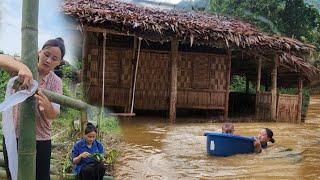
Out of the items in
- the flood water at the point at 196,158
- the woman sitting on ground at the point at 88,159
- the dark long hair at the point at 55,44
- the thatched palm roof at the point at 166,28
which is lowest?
the flood water at the point at 196,158

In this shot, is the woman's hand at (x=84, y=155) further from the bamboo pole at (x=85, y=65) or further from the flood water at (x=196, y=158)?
the bamboo pole at (x=85, y=65)

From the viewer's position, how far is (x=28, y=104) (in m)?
1.78

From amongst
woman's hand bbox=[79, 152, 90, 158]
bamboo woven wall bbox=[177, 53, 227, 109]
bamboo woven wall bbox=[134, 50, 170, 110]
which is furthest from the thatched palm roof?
woman's hand bbox=[79, 152, 90, 158]

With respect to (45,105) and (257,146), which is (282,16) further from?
(45,105)

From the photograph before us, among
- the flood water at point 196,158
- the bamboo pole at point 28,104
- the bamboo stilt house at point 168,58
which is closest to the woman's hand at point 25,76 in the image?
the bamboo pole at point 28,104

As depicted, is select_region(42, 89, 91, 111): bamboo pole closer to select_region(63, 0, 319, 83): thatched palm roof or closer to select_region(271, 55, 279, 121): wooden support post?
select_region(63, 0, 319, 83): thatched palm roof

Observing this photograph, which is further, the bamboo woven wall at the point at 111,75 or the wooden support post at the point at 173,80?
the bamboo woven wall at the point at 111,75

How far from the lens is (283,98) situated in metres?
14.0

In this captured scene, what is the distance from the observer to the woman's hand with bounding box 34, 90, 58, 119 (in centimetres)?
188

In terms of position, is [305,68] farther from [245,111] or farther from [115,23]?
[115,23]

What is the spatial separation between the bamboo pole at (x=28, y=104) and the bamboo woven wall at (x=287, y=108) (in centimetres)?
1282

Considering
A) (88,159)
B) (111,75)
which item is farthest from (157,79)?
(88,159)

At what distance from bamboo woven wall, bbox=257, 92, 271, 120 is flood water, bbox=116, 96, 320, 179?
295cm

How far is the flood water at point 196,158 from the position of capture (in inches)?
249
